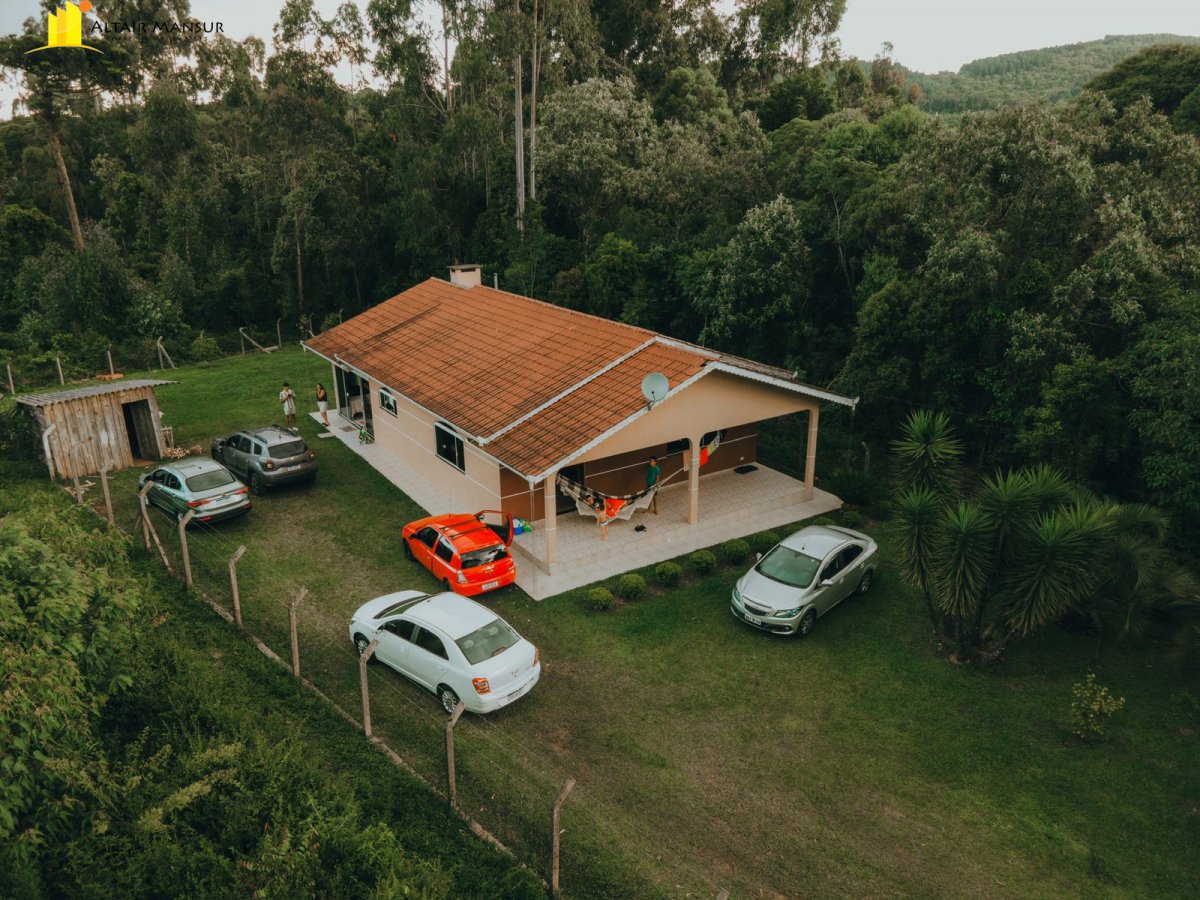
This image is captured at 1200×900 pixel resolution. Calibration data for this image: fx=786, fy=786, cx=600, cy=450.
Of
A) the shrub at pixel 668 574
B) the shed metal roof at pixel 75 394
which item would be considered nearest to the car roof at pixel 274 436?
the shed metal roof at pixel 75 394

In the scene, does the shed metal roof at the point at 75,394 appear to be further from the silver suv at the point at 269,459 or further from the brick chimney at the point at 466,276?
the brick chimney at the point at 466,276

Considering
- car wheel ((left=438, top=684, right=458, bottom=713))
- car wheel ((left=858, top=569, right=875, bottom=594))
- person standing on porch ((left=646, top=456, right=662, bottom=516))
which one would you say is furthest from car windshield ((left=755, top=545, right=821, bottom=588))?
car wheel ((left=438, top=684, right=458, bottom=713))

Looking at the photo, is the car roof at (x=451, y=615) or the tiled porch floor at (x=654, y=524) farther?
the tiled porch floor at (x=654, y=524)

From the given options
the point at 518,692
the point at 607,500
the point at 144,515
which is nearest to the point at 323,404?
the point at 144,515

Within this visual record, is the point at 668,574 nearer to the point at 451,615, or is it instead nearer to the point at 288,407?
the point at 451,615

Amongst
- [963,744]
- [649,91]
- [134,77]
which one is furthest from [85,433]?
[134,77]

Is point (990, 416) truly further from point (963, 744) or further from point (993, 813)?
point (993, 813)

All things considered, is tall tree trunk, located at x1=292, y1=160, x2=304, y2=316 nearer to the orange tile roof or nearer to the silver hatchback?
the orange tile roof
